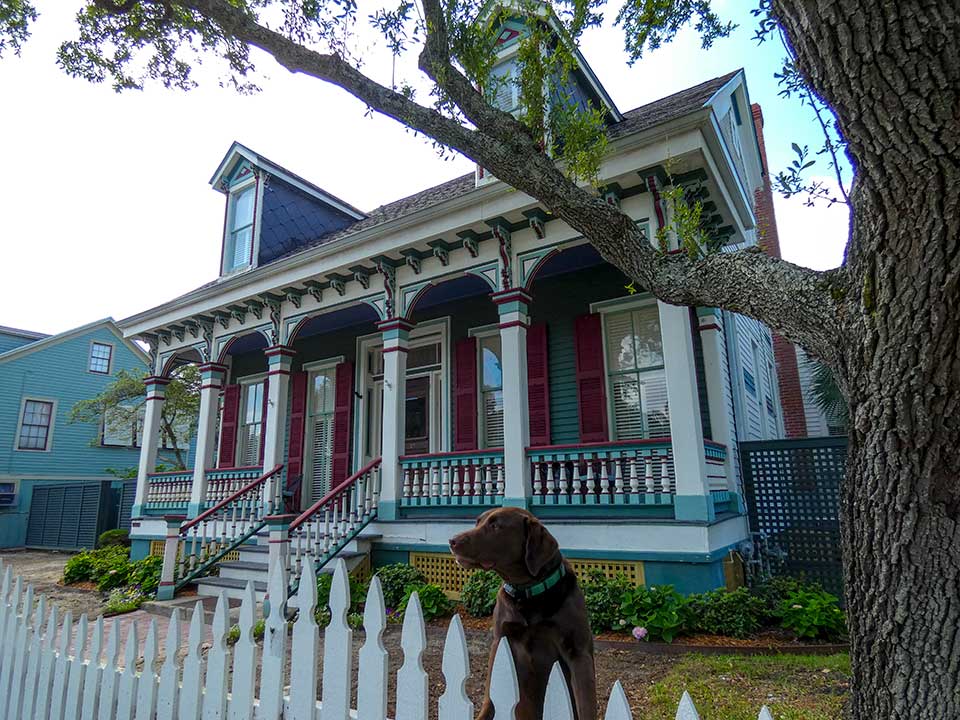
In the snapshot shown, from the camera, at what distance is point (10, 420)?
63.2ft

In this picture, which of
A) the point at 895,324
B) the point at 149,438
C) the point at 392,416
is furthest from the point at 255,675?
the point at 149,438

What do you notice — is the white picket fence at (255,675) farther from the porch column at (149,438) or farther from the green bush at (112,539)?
the green bush at (112,539)

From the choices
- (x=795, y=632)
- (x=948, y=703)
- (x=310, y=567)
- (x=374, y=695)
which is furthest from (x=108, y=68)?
(x=795, y=632)

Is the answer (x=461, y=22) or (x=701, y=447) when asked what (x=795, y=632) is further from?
(x=461, y=22)

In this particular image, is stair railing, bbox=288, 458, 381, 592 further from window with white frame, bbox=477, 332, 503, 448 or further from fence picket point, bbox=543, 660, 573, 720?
fence picket point, bbox=543, 660, 573, 720

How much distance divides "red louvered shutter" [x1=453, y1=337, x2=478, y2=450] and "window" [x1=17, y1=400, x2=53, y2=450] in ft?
59.2

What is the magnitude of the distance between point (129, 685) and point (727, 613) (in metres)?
4.53

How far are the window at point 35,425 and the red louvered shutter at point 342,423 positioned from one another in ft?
50.1

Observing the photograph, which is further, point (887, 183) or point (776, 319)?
point (776, 319)

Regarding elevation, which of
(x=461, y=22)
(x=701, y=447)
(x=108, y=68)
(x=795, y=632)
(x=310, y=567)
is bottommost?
(x=795, y=632)

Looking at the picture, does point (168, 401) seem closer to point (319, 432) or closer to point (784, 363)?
point (319, 432)

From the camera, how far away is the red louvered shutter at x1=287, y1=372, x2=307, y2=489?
1112 centimetres

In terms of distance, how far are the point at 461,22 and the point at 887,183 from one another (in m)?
3.99

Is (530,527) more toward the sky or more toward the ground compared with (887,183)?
more toward the ground
